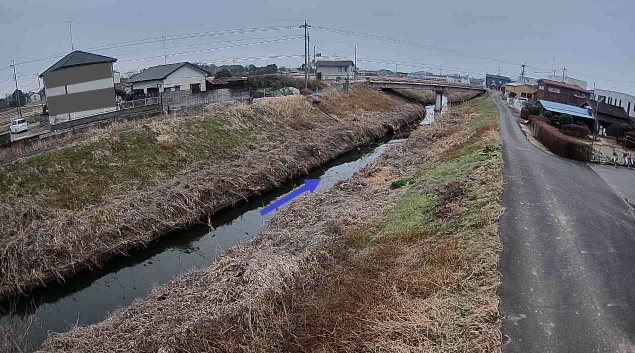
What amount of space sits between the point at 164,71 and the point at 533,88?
52.7 metres

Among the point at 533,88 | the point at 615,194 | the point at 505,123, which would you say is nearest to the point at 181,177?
the point at 615,194

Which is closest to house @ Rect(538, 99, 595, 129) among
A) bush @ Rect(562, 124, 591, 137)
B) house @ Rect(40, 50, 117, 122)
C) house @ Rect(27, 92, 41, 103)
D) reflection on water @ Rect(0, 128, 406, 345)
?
bush @ Rect(562, 124, 591, 137)

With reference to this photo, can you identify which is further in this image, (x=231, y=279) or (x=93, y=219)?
(x=93, y=219)

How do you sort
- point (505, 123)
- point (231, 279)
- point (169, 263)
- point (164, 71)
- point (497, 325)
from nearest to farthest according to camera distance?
point (497, 325) < point (231, 279) < point (169, 263) < point (505, 123) < point (164, 71)

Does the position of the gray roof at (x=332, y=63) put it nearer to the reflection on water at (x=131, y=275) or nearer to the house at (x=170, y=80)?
the house at (x=170, y=80)

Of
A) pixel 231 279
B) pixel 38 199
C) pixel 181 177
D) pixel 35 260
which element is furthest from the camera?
pixel 181 177

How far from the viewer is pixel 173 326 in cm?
872

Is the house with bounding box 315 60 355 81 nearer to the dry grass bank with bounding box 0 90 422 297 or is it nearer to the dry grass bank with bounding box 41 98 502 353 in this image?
the dry grass bank with bounding box 0 90 422 297

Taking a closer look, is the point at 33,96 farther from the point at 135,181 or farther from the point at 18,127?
the point at 135,181

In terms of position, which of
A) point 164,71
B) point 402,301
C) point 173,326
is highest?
point 164,71

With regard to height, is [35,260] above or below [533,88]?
below

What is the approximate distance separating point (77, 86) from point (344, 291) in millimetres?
29448

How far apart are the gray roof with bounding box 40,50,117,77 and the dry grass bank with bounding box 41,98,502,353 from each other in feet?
78.2

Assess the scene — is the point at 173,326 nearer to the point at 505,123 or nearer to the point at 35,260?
the point at 35,260
